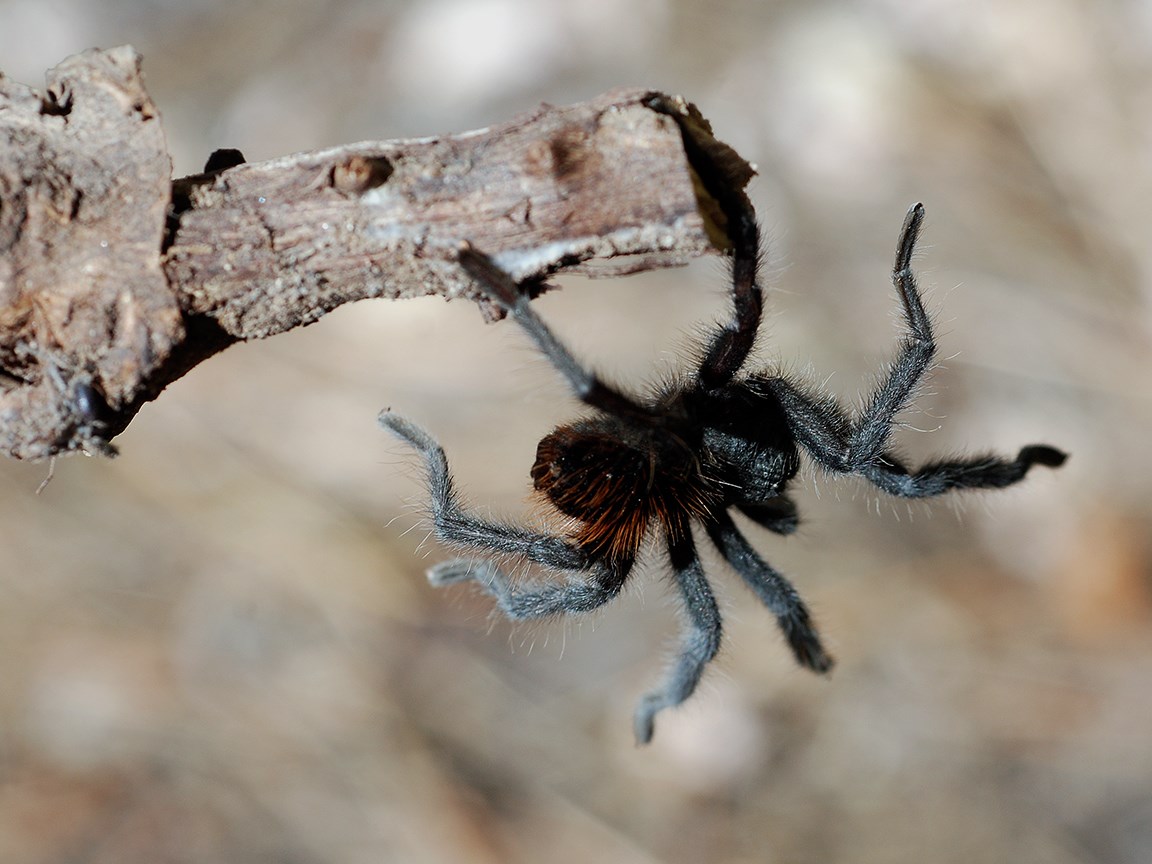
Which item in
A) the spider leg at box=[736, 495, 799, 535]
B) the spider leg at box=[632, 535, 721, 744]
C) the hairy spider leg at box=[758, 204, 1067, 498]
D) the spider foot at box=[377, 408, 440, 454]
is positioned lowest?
the spider leg at box=[632, 535, 721, 744]

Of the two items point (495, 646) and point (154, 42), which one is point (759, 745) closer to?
point (495, 646)

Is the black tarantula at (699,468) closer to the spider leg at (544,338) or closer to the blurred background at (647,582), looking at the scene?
the spider leg at (544,338)

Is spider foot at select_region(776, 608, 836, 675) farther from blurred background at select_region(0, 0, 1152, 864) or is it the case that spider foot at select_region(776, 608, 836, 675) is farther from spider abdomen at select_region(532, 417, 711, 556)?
blurred background at select_region(0, 0, 1152, 864)

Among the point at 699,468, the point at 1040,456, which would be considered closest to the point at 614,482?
the point at 699,468

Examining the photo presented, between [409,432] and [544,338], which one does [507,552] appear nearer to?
[409,432]

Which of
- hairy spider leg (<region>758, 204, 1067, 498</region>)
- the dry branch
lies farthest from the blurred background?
the dry branch
